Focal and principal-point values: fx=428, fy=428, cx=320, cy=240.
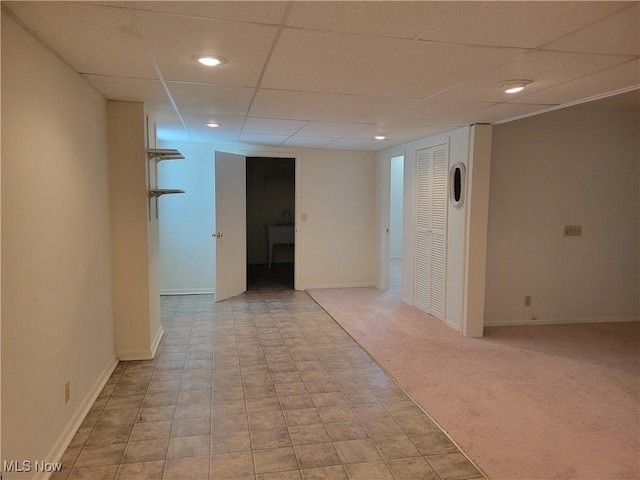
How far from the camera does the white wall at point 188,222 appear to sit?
5672 millimetres

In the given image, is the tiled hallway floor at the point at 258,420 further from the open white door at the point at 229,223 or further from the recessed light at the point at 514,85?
the recessed light at the point at 514,85

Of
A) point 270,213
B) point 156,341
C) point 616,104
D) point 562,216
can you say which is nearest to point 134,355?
point 156,341

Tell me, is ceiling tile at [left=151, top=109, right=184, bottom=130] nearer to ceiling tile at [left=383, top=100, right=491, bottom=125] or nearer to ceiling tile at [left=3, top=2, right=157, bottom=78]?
ceiling tile at [left=3, top=2, right=157, bottom=78]

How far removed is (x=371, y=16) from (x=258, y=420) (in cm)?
221

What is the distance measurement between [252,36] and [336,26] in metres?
0.38

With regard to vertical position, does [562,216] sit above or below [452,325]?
above

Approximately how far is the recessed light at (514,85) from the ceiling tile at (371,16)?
1004mm

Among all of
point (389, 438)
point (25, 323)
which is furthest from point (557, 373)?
point (25, 323)

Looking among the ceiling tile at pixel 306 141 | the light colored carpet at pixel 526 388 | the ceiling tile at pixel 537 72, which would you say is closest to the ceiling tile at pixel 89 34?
the ceiling tile at pixel 537 72

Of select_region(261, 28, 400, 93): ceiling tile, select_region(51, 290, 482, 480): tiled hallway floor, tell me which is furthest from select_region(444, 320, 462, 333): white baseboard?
select_region(261, 28, 400, 93): ceiling tile

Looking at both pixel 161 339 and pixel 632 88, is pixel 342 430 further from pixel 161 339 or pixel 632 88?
pixel 632 88

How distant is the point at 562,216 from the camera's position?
4551 mm

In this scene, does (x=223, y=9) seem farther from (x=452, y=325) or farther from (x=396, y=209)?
(x=396, y=209)

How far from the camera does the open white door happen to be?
5.46 meters
